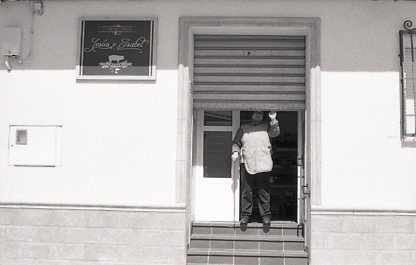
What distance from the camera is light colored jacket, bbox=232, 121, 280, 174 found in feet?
23.6

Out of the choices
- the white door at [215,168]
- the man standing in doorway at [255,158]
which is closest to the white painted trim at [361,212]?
the man standing in doorway at [255,158]

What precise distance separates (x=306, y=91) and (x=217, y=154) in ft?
5.66

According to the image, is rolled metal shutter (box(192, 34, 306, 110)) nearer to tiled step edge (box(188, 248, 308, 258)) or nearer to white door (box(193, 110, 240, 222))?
white door (box(193, 110, 240, 222))

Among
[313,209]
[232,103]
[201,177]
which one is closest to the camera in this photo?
[313,209]

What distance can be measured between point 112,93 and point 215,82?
1.51 meters

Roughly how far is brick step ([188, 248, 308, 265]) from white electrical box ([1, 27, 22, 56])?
3800 mm

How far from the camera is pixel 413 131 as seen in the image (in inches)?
265

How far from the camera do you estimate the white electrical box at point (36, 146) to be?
6.94 meters

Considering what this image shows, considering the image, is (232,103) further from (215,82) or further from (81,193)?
(81,193)

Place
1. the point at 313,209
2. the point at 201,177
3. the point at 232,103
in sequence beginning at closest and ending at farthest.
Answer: the point at 313,209 → the point at 232,103 → the point at 201,177

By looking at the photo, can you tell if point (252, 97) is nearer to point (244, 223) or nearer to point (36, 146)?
point (244, 223)

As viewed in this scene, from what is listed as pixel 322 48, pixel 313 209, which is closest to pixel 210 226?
pixel 313 209

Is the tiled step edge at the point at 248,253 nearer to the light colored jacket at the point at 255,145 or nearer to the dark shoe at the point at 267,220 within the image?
the dark shoe at the point at 267,220

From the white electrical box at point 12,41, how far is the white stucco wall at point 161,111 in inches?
4.7
